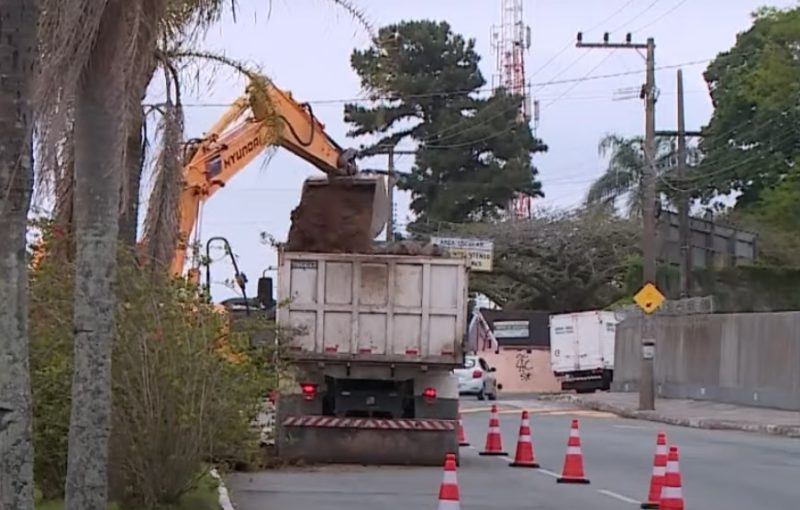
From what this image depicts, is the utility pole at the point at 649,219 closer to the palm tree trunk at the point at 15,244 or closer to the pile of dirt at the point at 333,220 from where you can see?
the pile of dirt at the point at 333,220

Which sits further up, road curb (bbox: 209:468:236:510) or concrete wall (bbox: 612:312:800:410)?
concrete wall (bbox: 612:312:800:410)

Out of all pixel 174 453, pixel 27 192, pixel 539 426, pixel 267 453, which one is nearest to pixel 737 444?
pixel 539 426

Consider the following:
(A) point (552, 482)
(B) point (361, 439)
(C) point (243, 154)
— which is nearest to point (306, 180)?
(C) point (243, 154)

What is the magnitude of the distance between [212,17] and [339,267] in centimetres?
893

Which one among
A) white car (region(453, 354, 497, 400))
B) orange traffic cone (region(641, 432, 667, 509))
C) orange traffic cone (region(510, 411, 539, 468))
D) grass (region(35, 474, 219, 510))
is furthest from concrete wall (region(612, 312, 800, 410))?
grass (region(35, 474, 219, 510))

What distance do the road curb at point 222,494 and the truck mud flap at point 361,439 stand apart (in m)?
3.75

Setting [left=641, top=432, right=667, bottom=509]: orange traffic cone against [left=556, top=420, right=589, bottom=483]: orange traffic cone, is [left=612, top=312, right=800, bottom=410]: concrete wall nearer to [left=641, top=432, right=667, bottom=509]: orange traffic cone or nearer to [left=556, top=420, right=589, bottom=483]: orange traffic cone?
[left=556, top=420, right=589, bottom=483]: orange traffic cone

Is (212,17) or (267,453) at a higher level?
(212,17)

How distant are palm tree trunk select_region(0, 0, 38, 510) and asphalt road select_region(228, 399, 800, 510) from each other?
7543mm

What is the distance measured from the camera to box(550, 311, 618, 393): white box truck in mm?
55438

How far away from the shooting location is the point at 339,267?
19.5 m

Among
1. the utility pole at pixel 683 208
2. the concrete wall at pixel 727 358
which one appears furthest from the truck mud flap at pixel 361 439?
the utility pole at pixel 683 208

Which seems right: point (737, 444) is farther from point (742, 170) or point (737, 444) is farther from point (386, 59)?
point (742, 170)

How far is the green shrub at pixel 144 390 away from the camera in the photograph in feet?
42.7
